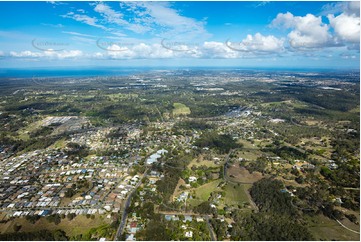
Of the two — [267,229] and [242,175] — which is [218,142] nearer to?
[242,175]

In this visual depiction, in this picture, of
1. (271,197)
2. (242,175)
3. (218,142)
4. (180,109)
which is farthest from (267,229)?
(180,109)

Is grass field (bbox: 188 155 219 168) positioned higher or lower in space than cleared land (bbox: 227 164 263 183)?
higher

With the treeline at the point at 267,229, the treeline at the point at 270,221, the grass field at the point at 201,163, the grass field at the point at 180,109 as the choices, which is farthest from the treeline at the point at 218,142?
the grass field at the point at 180,109

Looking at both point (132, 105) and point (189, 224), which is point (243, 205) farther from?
point (132, 105)

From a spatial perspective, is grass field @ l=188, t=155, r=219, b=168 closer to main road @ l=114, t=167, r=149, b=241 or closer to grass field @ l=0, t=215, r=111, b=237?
main road @ l=114, t=167, r=149, b=241

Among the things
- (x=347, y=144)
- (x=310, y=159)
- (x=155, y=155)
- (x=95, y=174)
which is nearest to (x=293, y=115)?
(x=347, y=144)

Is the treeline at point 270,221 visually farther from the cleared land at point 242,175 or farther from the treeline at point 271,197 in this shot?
the cleared land at point 242,175

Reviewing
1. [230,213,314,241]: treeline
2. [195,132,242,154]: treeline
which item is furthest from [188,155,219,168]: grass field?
[230,213,314,241]: treeline
